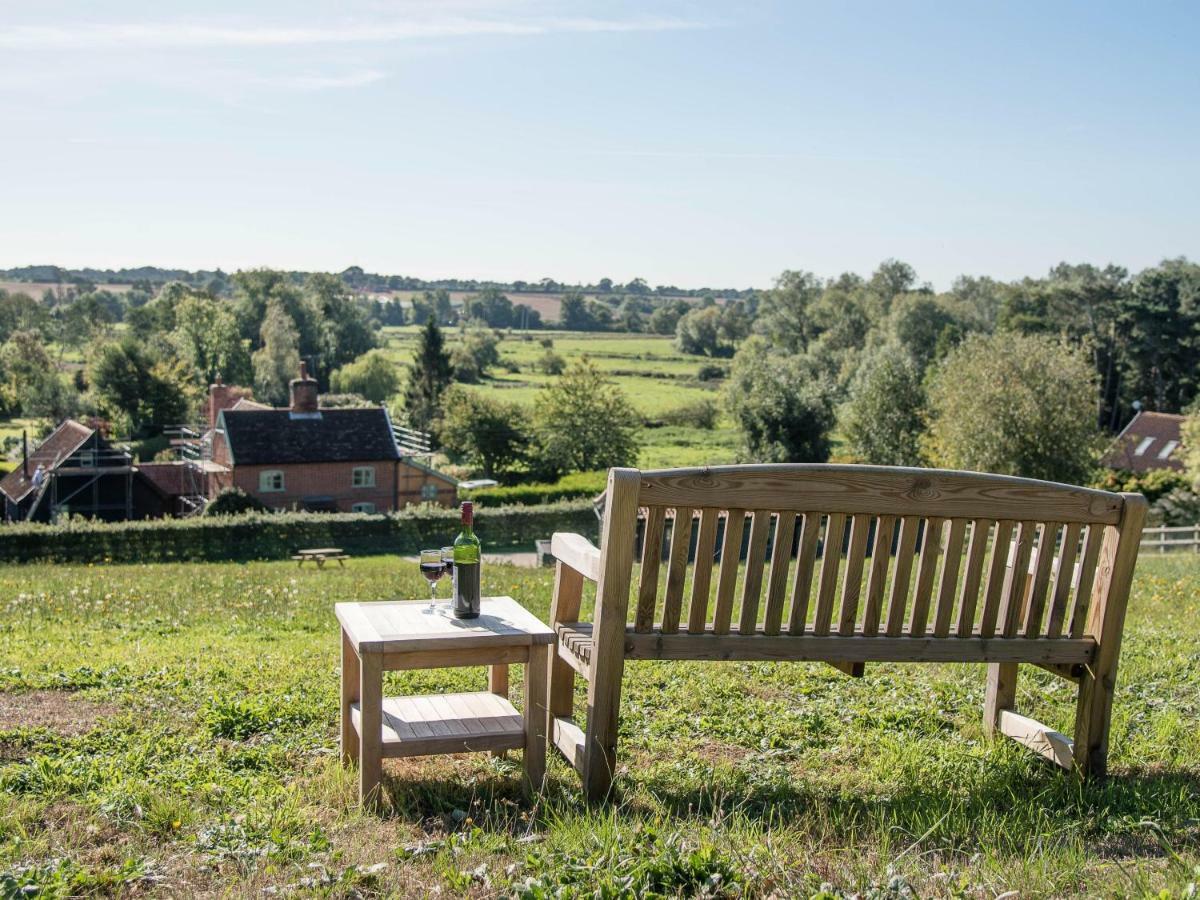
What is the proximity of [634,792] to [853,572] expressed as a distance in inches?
56.3

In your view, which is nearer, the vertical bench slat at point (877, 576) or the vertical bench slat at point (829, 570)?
the vertical bench slat at point (829, 570)

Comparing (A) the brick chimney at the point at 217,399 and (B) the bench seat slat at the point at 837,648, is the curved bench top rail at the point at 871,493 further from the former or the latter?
(A) the brick chimney at the point at 217,399

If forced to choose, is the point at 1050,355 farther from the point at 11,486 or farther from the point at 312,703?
the point at 11,486

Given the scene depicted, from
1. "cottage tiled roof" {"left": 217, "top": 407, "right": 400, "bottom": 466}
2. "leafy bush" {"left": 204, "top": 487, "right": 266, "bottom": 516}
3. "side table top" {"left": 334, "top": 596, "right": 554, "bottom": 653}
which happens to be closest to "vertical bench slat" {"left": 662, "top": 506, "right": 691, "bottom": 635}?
"side table top" {"left": 334, "top": 596, "right": 554, "bottom": 653}

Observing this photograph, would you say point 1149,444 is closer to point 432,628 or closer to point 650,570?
point 650,570

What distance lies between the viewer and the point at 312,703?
636cm

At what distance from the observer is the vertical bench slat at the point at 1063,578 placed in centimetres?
516

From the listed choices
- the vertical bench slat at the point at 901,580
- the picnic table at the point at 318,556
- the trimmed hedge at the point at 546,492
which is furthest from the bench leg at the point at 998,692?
the trimmed hedge at the point at 546,492

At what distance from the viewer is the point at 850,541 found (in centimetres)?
489

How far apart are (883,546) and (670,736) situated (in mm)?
1742

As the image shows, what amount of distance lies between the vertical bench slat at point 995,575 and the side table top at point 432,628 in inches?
83.5

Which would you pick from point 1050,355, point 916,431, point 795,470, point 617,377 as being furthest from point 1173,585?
point 617,377

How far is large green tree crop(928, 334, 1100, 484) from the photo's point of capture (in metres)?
37.1

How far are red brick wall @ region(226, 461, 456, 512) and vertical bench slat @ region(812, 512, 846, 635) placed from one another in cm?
3898
